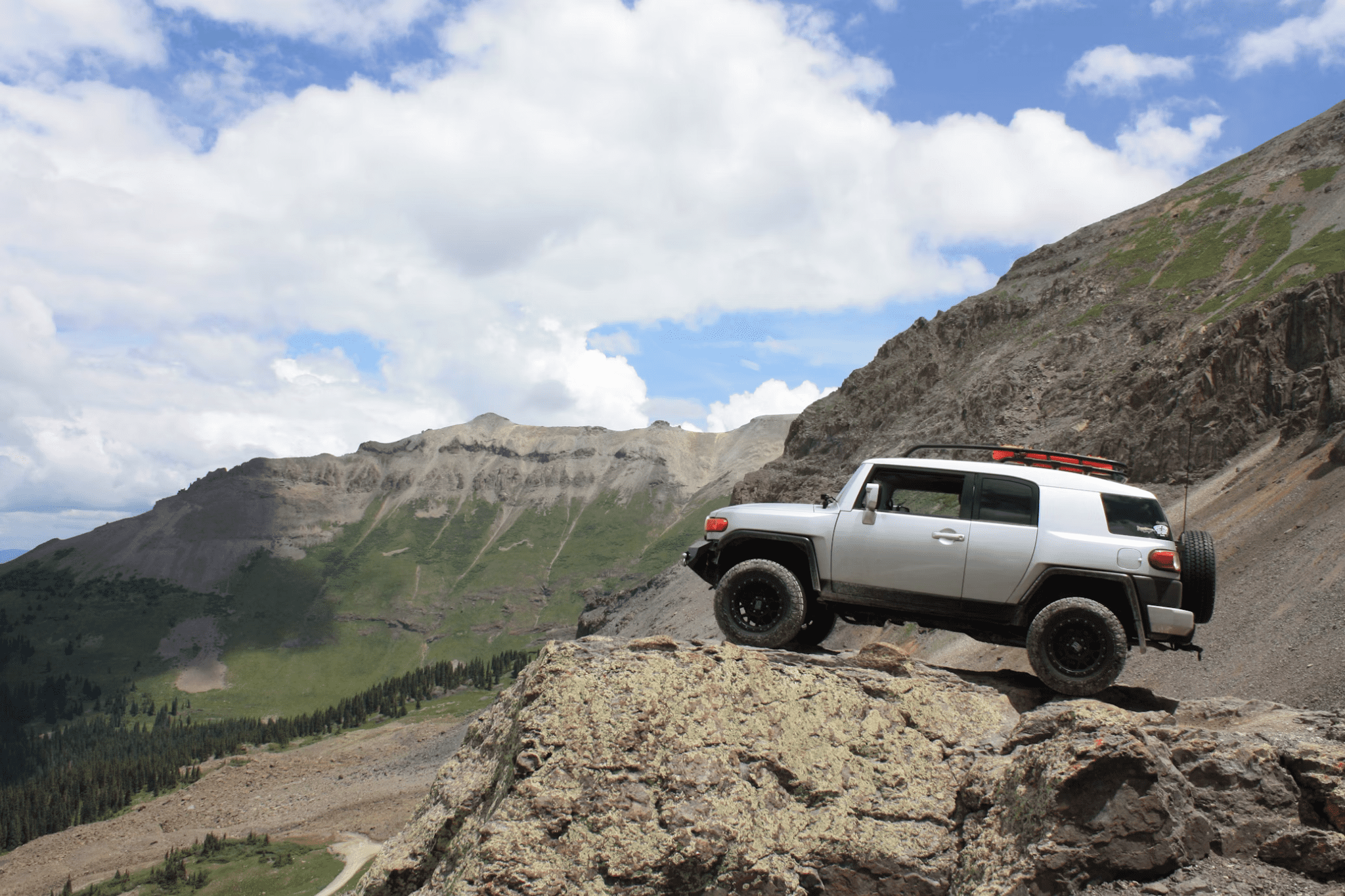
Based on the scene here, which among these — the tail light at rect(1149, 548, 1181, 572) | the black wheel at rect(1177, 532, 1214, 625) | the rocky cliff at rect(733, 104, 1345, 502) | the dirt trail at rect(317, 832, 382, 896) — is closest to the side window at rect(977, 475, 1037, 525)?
the tail light at rect(1149, 548, 1181, 572)

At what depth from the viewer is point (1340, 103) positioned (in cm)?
8256

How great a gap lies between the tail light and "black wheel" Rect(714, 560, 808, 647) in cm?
404

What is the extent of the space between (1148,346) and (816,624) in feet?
220

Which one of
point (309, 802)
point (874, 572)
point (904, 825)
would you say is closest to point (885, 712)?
point (904, 825)

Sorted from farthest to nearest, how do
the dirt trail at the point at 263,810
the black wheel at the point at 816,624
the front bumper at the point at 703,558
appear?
the dirt trail at the point at 263,810 → the front bumper at the point at 703,558 → the black wheel at the point at 816,624

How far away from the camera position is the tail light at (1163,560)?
29.8ft

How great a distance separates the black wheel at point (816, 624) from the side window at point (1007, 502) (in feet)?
7.68

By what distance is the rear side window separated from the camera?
369 inches

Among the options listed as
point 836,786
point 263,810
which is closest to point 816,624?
point 836,786

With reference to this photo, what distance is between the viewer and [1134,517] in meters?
9.48

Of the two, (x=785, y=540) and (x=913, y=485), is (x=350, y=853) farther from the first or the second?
(x=913, y=485)

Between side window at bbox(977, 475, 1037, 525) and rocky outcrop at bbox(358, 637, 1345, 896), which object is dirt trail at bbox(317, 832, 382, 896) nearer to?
rocky outcrop at bbox(358, 637, 1345, 896)

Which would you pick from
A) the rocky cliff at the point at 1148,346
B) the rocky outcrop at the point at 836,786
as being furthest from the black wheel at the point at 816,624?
the rocky cliff at the point at 1148,346

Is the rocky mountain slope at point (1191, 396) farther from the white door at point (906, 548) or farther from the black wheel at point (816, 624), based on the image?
the black wheel at point (816, 624)
